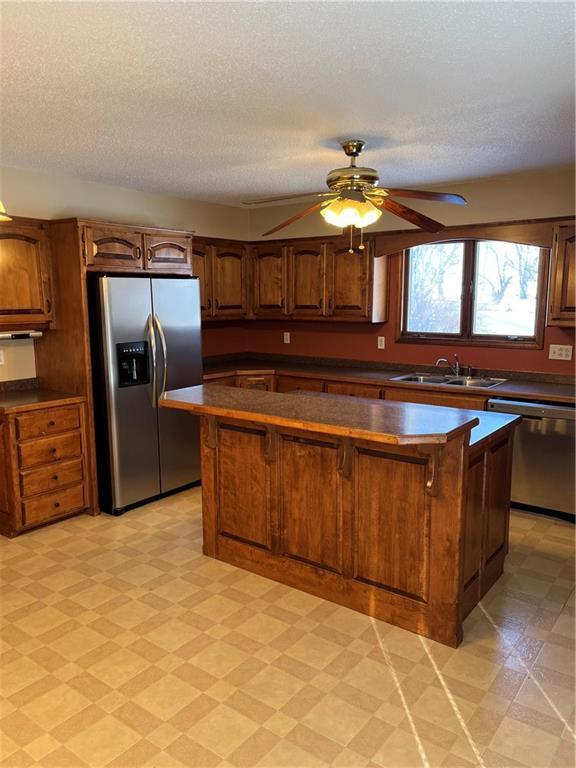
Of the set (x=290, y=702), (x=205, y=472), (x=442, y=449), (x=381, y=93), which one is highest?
(x=381, y=93)

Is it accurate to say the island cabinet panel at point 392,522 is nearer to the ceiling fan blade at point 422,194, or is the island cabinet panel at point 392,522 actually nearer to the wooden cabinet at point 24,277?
the ceiling fan blade at point 422,194

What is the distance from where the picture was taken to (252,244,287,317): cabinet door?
5535 mm

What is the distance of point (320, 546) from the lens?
298cm

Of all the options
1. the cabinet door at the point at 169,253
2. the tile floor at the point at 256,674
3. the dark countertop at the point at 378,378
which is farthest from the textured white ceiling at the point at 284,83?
the tile floor at the point at 256,674

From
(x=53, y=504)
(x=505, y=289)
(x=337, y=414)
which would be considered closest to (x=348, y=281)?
(x=505, y=289)

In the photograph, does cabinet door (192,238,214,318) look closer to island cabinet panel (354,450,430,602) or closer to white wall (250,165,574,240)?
white wall (250,165,574,240)

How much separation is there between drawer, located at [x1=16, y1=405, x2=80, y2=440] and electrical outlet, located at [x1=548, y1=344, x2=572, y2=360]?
3.60m

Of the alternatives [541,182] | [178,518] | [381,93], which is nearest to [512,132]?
[381,93]

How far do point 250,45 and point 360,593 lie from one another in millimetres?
2457

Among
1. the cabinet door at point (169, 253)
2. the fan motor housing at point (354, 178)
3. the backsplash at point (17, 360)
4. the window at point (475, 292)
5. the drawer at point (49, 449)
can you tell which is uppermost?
the fan motor housing at point (354, 178)

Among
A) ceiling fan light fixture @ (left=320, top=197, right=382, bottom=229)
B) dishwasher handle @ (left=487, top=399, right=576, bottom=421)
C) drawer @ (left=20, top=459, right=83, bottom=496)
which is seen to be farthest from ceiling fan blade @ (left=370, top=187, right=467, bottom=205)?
drawer @ (left=20, top=459, right=83, bottom=496)

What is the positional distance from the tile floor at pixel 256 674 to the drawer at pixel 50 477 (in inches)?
20.2

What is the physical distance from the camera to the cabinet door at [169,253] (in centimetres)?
433

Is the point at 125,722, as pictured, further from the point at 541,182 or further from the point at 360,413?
the point at 541,182
